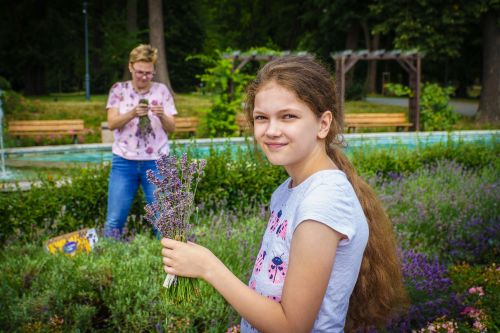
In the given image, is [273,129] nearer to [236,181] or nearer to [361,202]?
[361,202]

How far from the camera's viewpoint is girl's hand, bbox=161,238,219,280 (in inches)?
62.6

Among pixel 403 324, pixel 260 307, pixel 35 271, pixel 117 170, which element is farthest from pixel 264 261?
→ pixel 117 170

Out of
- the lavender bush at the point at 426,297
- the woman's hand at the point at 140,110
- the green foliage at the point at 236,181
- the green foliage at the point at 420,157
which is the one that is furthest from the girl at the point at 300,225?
the green foliage at the point at 420,157

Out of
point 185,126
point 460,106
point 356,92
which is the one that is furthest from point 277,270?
point 460,106

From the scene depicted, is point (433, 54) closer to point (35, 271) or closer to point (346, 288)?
point (35, 271)

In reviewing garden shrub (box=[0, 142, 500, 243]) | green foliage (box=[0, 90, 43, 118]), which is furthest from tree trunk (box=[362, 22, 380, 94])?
garden shrub (box=[0, 142, 500, 243])

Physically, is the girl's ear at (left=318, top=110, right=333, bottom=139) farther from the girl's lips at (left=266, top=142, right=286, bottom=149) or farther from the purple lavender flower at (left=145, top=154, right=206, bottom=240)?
the purple lavender flower at (left=145, top=154, right=206, bottom=240)

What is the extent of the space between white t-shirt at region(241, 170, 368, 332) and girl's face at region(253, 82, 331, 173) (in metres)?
0.10

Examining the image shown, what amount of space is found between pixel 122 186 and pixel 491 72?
19.8 meters

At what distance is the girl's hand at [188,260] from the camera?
1589 mm

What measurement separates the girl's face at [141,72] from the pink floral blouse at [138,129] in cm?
11

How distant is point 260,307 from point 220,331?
1.95m

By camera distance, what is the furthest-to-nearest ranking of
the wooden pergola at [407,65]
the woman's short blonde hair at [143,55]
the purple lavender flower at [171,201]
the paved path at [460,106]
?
the paved path at [460,106], the wooden pergola at [407,65], the woman's short blonde hair at [143,55], the purple lavender flower at [171,201]

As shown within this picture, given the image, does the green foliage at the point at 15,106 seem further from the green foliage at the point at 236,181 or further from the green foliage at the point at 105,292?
the green foliage at the point at 105,292
